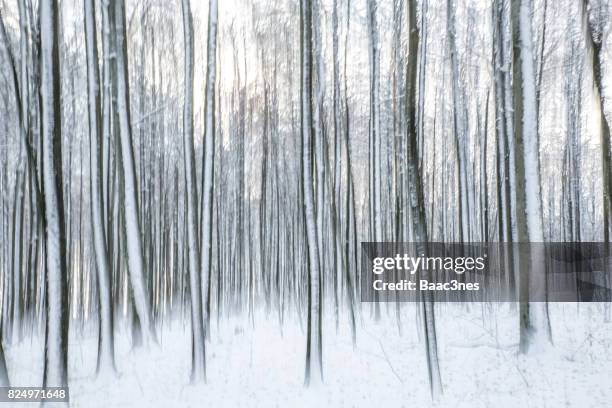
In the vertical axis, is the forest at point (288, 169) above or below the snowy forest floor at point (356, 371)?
above

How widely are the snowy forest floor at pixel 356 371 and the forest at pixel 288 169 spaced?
0.08 feet

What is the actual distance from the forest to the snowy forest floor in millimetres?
24

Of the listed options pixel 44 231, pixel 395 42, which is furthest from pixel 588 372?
pixel 44 231

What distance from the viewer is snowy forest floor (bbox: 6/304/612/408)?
490 cm

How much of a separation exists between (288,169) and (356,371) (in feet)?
20.1

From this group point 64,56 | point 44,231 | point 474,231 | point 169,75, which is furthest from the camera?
point 474,231

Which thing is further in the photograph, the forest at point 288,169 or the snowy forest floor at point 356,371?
the forest at point 288,169

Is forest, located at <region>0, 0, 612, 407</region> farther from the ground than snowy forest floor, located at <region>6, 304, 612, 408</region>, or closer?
farther from the ground

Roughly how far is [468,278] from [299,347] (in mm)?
3755

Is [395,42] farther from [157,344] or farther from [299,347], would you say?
[157,344]

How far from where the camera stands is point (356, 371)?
513cm

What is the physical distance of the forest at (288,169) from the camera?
5.01 m

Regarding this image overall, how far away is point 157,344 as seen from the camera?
222 inches

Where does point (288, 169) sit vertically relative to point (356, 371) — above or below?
above
